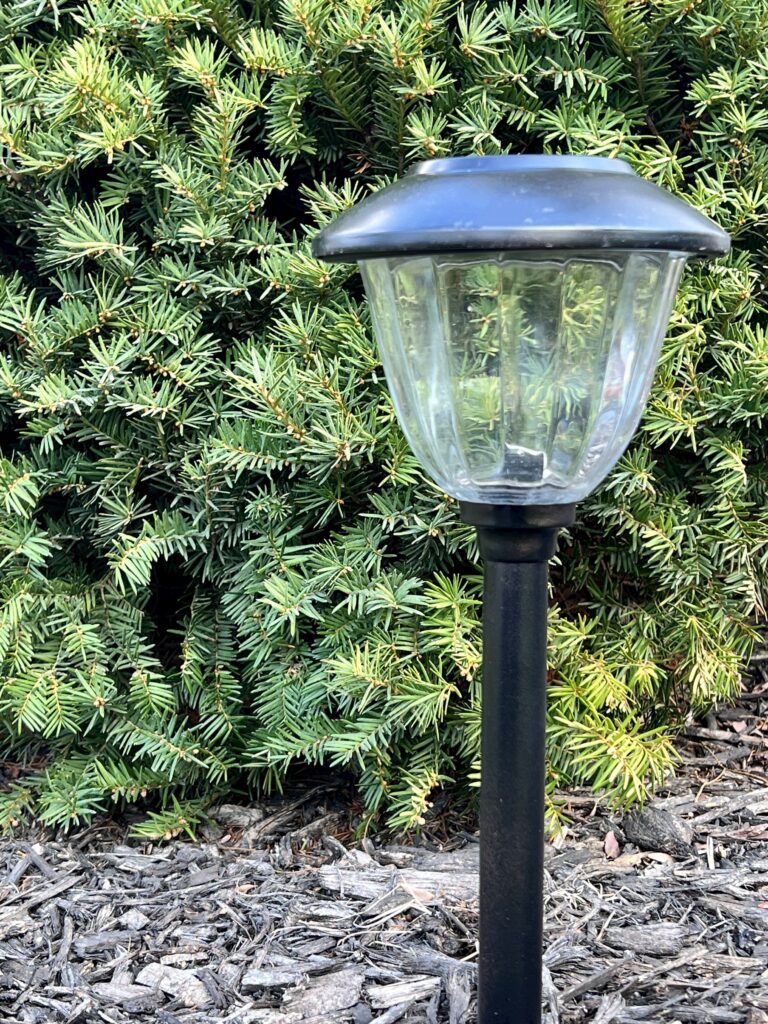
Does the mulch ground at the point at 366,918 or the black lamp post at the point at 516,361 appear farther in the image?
the mulch ground at the point at 366,918

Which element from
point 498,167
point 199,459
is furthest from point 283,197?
point 498,167

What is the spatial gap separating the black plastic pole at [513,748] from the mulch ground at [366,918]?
36 cm

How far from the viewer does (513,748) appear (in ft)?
3.52

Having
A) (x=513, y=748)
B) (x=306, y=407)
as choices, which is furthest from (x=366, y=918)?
(x=306, y=407)

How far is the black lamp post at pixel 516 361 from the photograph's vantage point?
0.86 m

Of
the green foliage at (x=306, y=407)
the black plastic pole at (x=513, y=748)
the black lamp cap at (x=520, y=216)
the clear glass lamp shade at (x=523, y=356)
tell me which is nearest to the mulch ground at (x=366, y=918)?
the green foliage at (x=306, y=407)

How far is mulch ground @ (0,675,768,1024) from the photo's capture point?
4.84 feet

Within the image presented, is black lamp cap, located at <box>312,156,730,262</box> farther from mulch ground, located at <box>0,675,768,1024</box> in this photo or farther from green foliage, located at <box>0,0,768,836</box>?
mulch ground, located at <box>0,675,768,1024</box>

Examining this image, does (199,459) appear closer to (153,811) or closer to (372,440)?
(372,440)

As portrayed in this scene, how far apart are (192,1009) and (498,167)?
4.14 feet

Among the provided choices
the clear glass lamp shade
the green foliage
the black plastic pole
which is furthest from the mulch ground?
the clear glass lamp shade

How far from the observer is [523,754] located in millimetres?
1074

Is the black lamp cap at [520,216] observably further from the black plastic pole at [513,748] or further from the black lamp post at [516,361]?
the black plastic pole at [513,748]

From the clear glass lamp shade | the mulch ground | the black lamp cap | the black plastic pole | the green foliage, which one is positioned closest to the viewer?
the black lamp cap
